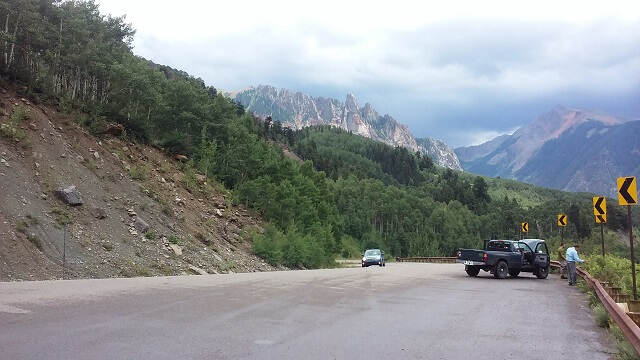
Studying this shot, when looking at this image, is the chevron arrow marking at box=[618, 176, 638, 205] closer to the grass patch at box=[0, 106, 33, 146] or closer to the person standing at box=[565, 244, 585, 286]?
the person standing at box=[565, 244, 585, 286]

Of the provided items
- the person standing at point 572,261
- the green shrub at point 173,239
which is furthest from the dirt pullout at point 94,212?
the person standing at point 572,261

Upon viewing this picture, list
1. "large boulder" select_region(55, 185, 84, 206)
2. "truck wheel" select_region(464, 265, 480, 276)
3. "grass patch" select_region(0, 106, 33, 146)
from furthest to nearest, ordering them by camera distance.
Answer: "truck wheel" select_region(464, 265, 480, 276) < "grass patch" select_region(0, 106, 33, 146) < "large boulder" select_region(55, 185, 84, 206)

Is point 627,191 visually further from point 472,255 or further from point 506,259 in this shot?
point 472,255

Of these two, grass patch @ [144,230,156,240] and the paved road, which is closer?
the paved road

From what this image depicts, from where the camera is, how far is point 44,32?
1339 inches

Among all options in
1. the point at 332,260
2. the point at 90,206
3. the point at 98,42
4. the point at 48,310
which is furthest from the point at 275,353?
the point at 332,260

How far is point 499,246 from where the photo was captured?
26.9m

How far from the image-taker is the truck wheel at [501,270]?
998 inches

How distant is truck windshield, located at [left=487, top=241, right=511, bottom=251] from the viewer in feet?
87.0

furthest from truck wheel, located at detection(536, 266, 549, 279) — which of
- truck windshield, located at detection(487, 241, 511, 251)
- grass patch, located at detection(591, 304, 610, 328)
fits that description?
grass patch, located at detection(591, 304, 610, 328)

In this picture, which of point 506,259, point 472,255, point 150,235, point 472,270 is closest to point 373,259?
point 472,270

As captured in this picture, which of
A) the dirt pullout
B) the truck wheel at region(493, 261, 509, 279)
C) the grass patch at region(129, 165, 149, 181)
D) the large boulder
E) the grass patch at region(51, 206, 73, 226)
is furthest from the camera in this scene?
the grass patch at region(129, 165, 149, 181)

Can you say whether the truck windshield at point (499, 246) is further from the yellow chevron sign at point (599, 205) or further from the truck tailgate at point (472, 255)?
the yellow chevron sign at point (599, 205)

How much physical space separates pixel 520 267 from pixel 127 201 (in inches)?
854
